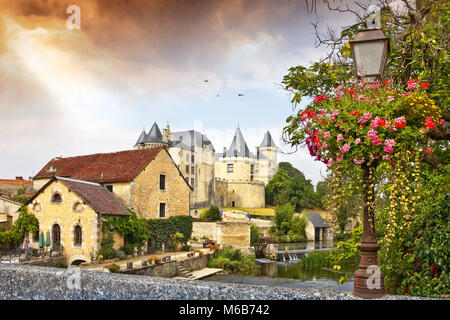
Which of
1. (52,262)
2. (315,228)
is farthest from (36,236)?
(315,228)

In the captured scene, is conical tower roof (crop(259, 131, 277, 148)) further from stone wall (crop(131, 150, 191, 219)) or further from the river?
the river

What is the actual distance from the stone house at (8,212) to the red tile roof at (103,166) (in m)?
3.96

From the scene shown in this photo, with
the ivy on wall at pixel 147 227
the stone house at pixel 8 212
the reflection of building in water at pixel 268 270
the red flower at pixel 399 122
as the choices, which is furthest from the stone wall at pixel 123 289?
the stone house at pixel 8 212

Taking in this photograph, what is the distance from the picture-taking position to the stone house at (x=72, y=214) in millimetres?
24156

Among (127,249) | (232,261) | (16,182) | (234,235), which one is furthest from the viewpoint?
(16,182)

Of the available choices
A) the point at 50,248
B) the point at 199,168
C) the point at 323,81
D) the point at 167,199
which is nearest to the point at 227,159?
the point at 199,168

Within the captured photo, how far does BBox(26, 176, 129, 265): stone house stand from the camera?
79.3 ft

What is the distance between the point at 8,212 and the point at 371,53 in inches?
1230

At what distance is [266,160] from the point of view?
3814 inches

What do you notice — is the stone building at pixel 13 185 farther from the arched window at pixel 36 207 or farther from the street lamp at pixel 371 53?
the street lamp at pixel 371 53

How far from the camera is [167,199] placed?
31641mm

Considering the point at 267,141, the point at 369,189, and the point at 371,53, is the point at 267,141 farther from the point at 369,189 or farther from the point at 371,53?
the point at 369,189

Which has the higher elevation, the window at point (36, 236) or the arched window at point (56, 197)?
the arched window at point (56, 197)
